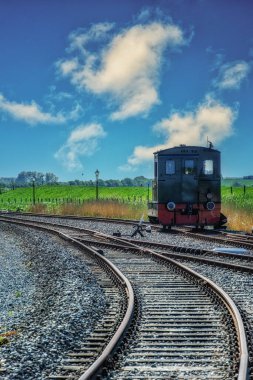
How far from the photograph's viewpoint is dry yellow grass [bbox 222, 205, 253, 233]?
22594 millimetres

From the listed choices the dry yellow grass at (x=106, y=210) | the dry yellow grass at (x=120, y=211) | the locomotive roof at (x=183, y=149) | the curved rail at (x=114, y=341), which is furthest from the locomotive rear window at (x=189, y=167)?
the curved rail at (x=114, y=341)

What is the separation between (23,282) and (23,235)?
34.4 ft

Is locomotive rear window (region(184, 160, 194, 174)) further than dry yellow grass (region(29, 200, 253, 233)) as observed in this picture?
No

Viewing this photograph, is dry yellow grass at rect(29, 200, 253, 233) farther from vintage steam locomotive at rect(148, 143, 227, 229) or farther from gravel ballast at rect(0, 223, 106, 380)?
gravel ballast at rect(0, 223, 106, 380)

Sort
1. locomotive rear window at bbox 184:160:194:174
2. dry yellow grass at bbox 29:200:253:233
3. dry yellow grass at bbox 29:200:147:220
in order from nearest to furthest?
locomotive rear window at bbox 184:160:194:174, dry yellow grass at bbox 29:200:253:233, dry yellow grass at bbox 29:200:147:220

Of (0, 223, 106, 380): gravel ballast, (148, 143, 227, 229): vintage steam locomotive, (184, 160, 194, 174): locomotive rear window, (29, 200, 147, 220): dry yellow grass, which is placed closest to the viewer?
(0, 223, 106, 380): gravel ballast

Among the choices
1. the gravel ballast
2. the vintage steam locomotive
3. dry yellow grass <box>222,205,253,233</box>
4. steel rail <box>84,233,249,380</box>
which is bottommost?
the gravel ballast

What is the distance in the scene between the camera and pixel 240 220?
924 inches

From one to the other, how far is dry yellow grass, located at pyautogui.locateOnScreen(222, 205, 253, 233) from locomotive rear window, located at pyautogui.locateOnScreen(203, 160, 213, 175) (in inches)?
104

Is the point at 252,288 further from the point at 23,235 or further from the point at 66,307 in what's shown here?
the point at 23,235

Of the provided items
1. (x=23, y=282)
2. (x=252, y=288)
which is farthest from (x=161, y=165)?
(x=252, y=288)

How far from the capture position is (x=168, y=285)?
33.1ft

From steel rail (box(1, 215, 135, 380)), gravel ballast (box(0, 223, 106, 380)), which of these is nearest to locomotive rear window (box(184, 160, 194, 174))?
gravel ballast (box(0, 223, 106, 380))

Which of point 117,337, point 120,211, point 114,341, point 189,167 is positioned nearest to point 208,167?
point 189,167
